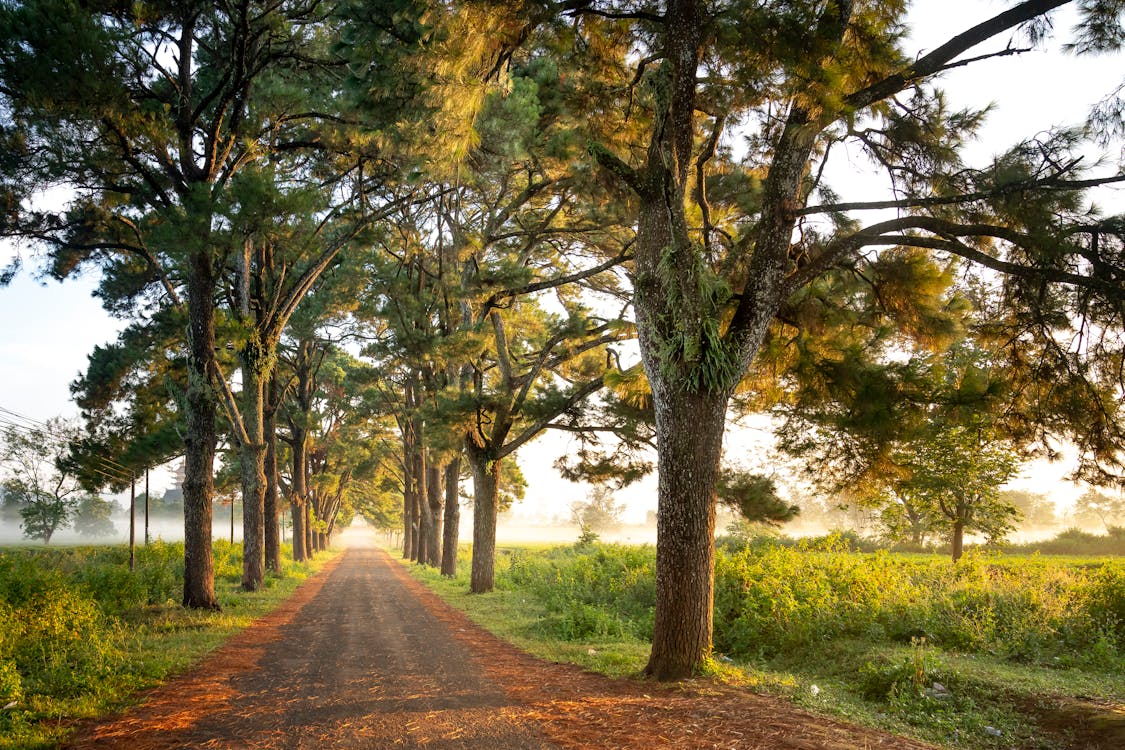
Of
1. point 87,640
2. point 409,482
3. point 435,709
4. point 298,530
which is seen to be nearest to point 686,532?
point 435,709

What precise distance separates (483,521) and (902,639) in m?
10.1

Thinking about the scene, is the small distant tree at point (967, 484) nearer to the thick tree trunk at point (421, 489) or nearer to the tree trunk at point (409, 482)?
the thick tree trunk at point (421, 489)

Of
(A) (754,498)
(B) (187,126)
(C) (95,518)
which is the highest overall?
(B) (187,126)

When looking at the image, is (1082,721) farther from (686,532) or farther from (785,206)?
(785,206)

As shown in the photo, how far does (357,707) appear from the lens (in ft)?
18.8

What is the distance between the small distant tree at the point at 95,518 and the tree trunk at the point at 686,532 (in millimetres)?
122346

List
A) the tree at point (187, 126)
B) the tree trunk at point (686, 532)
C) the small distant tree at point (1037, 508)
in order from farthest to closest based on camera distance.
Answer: the small distant tree at point (1037, 508) < the tree at point (187, 126) < the tree trunk at point (686, 532)

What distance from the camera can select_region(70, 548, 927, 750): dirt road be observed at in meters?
4.78

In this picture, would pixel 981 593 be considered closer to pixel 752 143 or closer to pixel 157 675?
pixel 752 143

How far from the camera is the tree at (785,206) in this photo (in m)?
5.89

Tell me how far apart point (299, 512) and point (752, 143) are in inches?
1014

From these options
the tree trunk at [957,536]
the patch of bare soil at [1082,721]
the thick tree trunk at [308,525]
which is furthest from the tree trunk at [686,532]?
the thick tree trunk at [308,525]

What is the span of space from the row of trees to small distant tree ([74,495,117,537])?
373 feet

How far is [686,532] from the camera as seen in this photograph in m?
6.61
